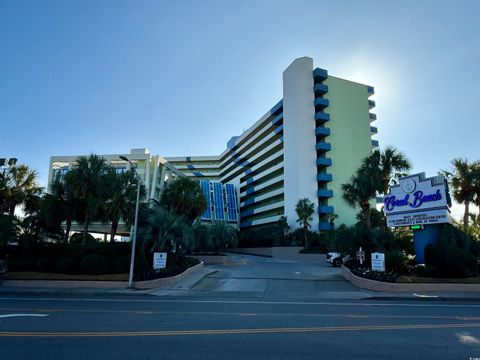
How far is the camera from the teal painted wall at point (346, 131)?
61688 millimetres

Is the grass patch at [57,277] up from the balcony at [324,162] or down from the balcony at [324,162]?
down

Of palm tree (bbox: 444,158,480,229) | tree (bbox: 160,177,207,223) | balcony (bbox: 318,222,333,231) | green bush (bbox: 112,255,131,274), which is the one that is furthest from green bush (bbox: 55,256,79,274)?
balcony (bbox: 318,222,333,231)

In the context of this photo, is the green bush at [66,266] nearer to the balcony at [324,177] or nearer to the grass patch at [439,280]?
the grass patch at [439,280]

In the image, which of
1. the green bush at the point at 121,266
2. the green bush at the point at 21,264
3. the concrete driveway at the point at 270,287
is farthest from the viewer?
the green bush at the point at 21,264

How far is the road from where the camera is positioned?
19.7ft

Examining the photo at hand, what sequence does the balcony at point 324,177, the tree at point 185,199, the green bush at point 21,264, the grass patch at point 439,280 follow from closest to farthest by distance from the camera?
1. the grass patch at point 439,280
2. the green bush at point 21,264
3. the tree at point 185,199
4. the balcony at point 324,177

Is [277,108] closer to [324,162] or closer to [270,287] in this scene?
[324,162]

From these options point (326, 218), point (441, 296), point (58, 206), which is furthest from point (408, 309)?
point (326, 218)

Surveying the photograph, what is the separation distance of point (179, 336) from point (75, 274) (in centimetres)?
1638

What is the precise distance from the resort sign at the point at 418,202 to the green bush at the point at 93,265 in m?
19.9

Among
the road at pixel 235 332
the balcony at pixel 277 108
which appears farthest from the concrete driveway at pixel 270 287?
the balcony at pixel 277 108

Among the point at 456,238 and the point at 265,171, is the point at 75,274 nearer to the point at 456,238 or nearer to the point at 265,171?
the point at 456,238

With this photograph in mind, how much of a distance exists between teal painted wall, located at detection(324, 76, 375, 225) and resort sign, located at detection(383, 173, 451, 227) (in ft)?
120

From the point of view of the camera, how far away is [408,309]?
1223 centimetres
